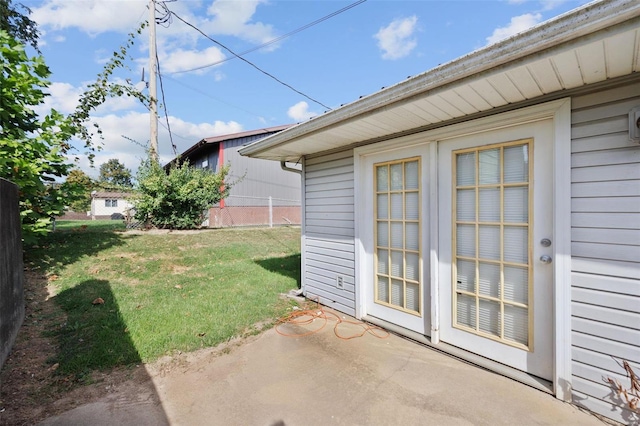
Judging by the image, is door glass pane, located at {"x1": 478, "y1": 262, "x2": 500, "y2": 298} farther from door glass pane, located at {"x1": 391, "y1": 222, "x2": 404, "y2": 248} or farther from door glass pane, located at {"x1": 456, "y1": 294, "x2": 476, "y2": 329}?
door glass pane, located at {"x1": 391, "y1": 222, "x2": 404, "y2": 248}

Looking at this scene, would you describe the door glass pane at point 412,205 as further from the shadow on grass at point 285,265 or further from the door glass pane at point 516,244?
the shadow on grass at point 285,265

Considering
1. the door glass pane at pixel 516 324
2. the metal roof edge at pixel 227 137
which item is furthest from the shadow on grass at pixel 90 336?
the metal roof edge at pixel 227 137

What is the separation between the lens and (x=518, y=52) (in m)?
1.51

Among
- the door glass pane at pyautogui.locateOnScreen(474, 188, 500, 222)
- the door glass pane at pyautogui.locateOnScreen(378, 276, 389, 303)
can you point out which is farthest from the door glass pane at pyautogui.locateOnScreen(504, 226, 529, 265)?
the door glass pane at pyautogui.locateOnScreen(378, 276, 389, 303)

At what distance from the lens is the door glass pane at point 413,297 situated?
9.47 feet

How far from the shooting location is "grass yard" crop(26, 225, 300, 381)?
2689 millimetres

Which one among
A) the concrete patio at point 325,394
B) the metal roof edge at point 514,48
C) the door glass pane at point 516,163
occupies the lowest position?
the concrete patio at point 325,394

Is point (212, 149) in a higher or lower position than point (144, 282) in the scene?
higher

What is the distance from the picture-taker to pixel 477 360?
2.36 m

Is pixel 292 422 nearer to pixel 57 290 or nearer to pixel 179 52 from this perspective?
pixel 57 290

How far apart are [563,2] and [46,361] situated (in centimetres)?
645

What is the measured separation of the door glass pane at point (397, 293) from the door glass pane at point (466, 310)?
0.61 meters

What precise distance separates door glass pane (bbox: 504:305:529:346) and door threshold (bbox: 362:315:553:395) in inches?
9.3

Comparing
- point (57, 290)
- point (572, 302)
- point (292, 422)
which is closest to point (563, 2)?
point (572, 302)
